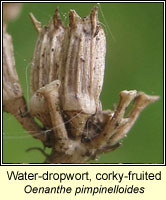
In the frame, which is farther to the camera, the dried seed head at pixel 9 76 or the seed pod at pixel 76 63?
the dried seed head at pixel 9 76

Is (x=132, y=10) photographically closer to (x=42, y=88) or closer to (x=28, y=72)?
(x=28, y=72)

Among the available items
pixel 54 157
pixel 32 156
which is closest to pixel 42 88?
pixel 54 157

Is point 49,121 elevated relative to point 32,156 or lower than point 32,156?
elevated

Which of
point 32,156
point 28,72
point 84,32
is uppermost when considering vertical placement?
point 84,32

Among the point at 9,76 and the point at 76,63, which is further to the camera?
the point at 9,76

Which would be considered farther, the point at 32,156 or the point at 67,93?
the point at 32,156

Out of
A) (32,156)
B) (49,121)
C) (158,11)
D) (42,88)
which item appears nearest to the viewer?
(42,88)

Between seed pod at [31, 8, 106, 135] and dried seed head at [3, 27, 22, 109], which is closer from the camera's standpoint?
seed pod at [31, 8, 106, 135]

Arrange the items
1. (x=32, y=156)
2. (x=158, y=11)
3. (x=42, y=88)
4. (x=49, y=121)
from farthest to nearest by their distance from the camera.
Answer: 1. (x=158, y=11)
2. (x=32, y=156)
3. (x=49, y=121)
4. (x=42, y=88)
